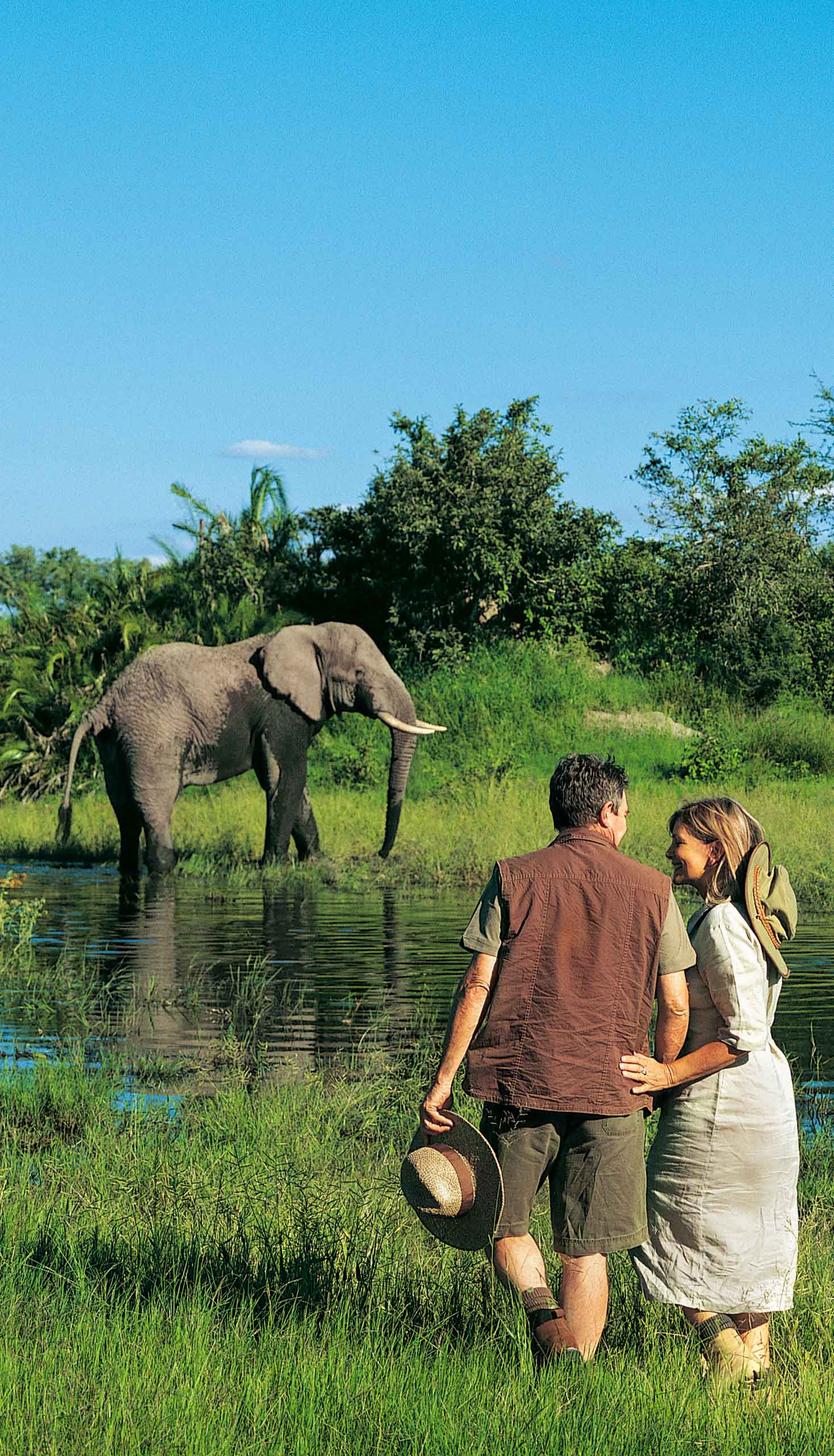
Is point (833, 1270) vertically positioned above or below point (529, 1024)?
below

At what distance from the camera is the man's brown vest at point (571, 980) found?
168 inches

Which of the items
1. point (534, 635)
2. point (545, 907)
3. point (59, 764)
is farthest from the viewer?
point (534, 635)

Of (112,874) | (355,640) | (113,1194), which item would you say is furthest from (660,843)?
(113,1194)

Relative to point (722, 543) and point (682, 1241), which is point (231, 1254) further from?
point (722, 543)

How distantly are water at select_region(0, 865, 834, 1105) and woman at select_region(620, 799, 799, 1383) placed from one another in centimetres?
353

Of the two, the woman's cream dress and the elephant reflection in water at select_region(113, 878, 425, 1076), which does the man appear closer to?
the woman's cream dress

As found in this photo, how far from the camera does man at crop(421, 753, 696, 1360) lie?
4.26 metres

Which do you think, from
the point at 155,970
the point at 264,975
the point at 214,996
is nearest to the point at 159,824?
the point at 155,970

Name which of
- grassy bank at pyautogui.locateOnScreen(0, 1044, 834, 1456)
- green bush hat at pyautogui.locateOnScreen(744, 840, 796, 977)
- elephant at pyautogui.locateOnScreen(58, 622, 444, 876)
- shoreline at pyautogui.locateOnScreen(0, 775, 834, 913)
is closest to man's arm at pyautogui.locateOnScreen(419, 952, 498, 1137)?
grassy bank at pyautogui.locateOnScreen(0, 1044, 834, 1456)

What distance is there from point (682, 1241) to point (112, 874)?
1460 cm

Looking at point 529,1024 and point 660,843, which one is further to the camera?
point 660,843

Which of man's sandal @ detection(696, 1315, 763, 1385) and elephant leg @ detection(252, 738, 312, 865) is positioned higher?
elephant leg @ detection(252, 738, 312, 865)

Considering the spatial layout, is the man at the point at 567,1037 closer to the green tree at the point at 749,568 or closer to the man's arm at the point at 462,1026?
the man's arm at the point at 462,1026

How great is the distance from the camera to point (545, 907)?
4.30m
